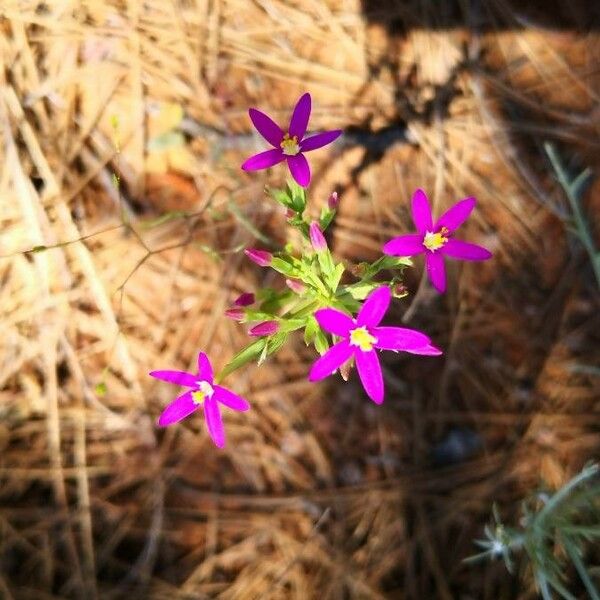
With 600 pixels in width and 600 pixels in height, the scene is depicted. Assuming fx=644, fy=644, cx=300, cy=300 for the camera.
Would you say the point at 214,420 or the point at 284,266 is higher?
the point at 284,266

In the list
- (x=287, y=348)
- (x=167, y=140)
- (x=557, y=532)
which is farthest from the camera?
(x=287, y=348)

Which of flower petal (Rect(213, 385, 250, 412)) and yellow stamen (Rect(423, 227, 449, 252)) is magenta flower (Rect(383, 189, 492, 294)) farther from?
flower petal (Rect(213, 385, 250, 412))

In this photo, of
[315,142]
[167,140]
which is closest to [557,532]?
[315,142]

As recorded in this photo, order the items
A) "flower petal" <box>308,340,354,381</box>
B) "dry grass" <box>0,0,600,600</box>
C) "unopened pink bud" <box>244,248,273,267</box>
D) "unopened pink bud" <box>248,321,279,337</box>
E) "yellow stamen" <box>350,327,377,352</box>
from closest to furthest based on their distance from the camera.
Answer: "flower petal" <box>308,340,354,381</box>
"yellow stamen" <box>350,327,377,352</box>
"unopened pink bud" <box>248,321,279,337</box>
"unopened pink bud" <box>244,248,273,267</box>
"dry grass" <box>0,0,600,600</box>

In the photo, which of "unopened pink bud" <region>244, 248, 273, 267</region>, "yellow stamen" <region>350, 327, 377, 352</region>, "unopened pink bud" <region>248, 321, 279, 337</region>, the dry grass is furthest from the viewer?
the dry grass

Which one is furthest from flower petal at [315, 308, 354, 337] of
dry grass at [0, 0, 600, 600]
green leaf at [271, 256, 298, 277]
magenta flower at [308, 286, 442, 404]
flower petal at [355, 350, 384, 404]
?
dry grass at [0, 0, 600, 600]

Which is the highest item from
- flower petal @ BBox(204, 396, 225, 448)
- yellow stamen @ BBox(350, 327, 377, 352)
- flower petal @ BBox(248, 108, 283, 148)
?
flower petal @ BBox(248, 108, 283, 148)

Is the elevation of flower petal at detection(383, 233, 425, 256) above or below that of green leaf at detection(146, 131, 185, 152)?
below

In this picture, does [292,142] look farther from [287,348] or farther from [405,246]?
[287,348]
